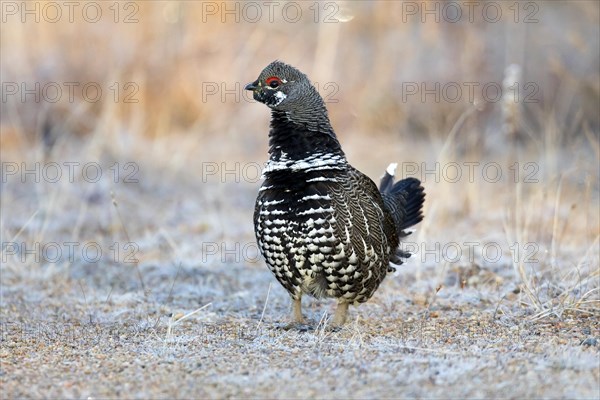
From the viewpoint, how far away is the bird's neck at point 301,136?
5.28 m

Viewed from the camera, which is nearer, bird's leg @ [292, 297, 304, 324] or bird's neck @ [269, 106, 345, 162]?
bird's neck @ [269, 106, 345, 162]

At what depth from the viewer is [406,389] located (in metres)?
3.69

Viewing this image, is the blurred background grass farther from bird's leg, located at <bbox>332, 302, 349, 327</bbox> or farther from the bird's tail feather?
bird's leg, located at <bbox>332, 302, 349, 327</bbox>

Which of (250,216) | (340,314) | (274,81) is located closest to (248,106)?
(250,216)

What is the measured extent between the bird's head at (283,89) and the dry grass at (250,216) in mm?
1251

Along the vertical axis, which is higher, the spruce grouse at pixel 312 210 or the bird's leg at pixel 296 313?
the spruce grouse at pixel 312 210

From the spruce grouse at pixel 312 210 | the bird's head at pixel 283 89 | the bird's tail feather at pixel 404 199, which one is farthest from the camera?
the bird's tail feather at pixel 404 199

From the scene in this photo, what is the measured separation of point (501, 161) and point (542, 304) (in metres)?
5.70

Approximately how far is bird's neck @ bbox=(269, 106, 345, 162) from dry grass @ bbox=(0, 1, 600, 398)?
1.00 m

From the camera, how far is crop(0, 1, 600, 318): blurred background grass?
8719 millimetres

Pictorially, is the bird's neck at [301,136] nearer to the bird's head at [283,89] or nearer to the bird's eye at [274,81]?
the bird's head at [283,89]

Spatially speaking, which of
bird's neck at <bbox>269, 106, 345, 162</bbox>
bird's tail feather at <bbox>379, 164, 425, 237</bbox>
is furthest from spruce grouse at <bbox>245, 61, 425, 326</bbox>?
bird's tail feather at <bbox>379, 164, 425, 237</bbox>

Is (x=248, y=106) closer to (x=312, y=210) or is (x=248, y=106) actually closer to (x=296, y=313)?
(x=296, y=313)

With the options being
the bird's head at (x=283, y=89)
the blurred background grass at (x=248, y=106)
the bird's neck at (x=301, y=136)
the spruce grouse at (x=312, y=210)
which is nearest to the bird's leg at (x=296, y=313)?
the spruce grouse at (x=312, y=210)
